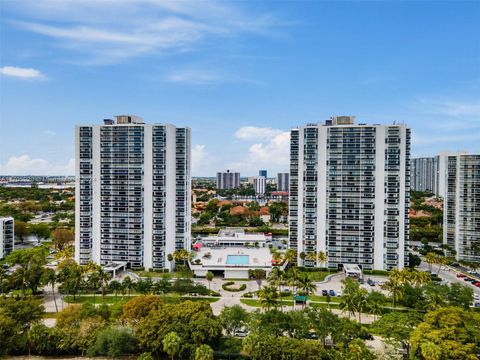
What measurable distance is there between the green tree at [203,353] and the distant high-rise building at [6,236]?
5236 centimetres

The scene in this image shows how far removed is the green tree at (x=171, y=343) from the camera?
2742 centimetres

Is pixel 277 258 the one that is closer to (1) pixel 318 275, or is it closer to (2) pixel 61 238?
(1) pixel 318 275

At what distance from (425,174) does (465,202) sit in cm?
9798

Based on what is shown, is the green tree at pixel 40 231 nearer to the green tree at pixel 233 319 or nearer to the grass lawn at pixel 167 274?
the grass lawn at pixel 167 274

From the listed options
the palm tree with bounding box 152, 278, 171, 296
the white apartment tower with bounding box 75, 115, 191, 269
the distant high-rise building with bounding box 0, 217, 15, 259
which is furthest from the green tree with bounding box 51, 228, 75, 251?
the palm tree with bounding box 152, 278, 171, 296

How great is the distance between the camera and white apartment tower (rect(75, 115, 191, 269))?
5466 cm

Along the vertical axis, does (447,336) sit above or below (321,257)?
above

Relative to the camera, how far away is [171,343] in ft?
89.9

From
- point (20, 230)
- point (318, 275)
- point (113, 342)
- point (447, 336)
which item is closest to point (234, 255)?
→ point (318, 275)

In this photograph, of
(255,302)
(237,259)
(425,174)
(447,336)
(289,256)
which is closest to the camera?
(447,336)

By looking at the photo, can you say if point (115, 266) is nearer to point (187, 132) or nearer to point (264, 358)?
point (187, 132)

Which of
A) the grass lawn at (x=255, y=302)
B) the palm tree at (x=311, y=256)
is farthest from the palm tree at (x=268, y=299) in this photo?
the palm tree at (x=311, y=256)

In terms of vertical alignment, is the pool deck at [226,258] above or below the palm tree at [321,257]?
below

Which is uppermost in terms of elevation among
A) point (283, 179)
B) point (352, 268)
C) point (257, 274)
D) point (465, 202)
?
point (283, 179)
